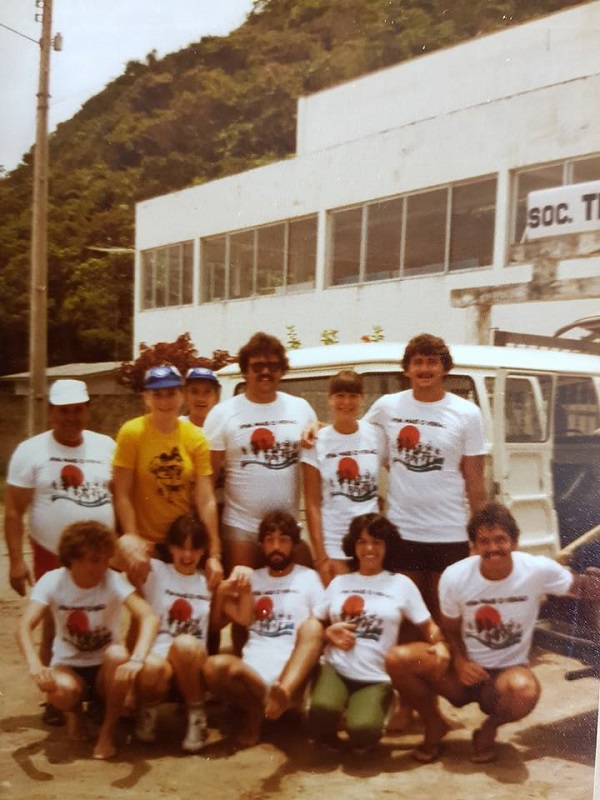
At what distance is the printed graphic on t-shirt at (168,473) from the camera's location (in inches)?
100.0

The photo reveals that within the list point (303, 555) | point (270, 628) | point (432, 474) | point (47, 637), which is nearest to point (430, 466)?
point (432, 474)

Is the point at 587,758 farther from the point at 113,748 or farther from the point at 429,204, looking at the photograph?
the point at 429,204

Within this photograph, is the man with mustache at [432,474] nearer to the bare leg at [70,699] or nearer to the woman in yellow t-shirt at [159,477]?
the woman in yellow t-shirt at [159,477]

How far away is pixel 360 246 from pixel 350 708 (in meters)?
1.66

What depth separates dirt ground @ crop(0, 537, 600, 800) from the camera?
237 cm

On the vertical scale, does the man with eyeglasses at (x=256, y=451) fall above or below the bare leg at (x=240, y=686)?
above

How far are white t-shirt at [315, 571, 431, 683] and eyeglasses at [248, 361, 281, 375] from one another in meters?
0.74

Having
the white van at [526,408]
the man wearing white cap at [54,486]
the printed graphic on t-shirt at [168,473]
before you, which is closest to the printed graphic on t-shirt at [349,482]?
the white van at [526,408]

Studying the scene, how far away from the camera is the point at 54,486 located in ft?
8.25

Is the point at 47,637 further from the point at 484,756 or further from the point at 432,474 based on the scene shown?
the point at 484,756

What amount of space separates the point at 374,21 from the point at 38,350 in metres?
1.58

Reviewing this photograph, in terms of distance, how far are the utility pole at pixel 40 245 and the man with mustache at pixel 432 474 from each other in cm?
117

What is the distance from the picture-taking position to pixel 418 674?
2516mm

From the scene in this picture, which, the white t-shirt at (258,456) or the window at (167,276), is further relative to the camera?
the window at (167,276)
